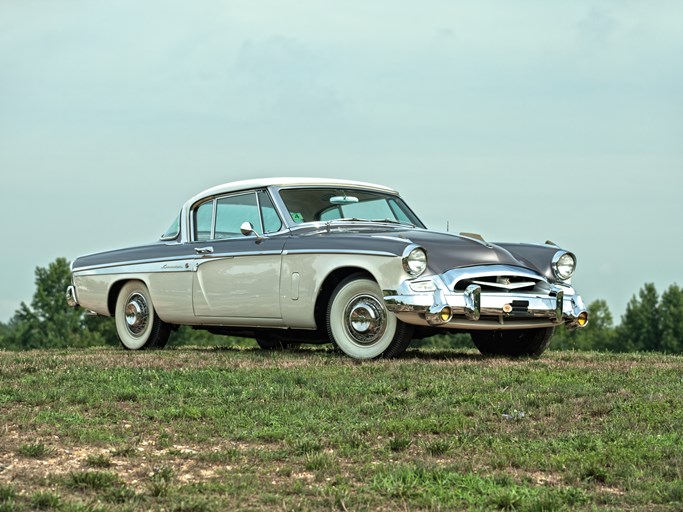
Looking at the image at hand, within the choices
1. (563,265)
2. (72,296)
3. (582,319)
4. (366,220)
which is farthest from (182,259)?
(582,319)

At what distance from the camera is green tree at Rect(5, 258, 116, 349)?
265 ft

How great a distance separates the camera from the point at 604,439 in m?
7.14

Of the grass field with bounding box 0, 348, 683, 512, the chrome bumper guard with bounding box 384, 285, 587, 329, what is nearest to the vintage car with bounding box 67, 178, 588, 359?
the chrome bumper guard with bounding box 384, 285, 587, 329

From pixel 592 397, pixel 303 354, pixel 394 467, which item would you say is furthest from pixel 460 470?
pixel 303 354

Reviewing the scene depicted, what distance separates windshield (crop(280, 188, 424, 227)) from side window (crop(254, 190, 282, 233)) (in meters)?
0.17

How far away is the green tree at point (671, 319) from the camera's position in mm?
80500

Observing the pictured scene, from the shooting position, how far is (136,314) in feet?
46.2

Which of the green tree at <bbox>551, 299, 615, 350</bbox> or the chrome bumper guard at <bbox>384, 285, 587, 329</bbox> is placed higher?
the chrome bumper guard at <bbox>384, 285, 587, 329</bbox>

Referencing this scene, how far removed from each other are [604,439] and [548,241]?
18.6 feet

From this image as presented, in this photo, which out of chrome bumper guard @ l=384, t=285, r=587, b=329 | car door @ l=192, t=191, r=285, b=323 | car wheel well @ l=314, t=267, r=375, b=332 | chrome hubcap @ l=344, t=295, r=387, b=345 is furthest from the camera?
car door @ l=192, t=191, r=285, b=323

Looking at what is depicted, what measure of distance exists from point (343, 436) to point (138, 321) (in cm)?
747

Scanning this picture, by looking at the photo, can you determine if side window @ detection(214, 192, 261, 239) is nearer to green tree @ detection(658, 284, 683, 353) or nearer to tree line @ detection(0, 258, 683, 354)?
tree line @ detection(0, 258, 683, 354)

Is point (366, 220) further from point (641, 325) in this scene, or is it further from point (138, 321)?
point (641, 325)

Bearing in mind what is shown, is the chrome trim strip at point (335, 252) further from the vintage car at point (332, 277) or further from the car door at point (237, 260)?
the car door at point (237, 260)
